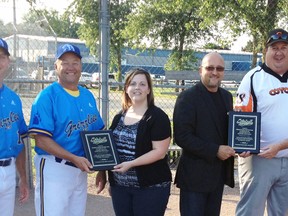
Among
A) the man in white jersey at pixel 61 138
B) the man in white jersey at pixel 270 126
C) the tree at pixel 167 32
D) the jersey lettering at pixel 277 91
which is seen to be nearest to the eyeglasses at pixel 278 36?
the man in white jersey at pixel 270 126

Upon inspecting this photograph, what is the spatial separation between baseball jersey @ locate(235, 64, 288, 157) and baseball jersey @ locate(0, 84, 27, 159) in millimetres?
1882

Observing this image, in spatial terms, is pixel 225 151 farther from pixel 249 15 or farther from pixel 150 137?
pixel 249 15

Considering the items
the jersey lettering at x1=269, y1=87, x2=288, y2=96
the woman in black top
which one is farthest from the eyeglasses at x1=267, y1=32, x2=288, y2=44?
the woman in black top

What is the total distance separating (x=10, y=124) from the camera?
361 cm

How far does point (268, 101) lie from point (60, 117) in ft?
5.69

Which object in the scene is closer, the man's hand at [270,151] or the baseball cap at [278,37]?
the man's hand at [270,151]

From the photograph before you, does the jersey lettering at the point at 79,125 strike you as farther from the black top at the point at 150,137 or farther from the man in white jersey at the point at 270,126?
the man in white jersey at the point at 270,126

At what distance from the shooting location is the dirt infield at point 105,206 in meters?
5.60

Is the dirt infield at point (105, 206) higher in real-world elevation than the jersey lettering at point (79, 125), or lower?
lower

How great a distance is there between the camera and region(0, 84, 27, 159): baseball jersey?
3.57 meters

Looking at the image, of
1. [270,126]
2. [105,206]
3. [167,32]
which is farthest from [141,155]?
[167,32]

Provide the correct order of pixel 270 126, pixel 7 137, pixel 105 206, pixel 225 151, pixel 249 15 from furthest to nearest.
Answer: pixel 249 15
pixel 105 206
pixel 270 126
pixel 225 151
pixel 7 137

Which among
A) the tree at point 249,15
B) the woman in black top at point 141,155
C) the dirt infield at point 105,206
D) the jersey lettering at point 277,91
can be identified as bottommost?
the dirt infield at point 105,206

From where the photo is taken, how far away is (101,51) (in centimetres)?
596
